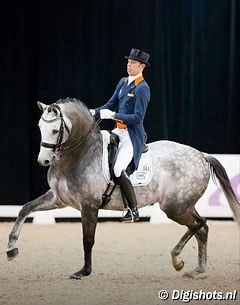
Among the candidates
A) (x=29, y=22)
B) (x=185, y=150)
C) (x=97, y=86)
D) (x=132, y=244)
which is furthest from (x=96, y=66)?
(x=185, y=150)

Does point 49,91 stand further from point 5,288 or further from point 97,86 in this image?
point 5,288

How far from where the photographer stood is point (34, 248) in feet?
27.3

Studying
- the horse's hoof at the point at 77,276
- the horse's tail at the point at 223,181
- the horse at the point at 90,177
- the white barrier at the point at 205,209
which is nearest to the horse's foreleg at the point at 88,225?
the horse at the point at 90,177

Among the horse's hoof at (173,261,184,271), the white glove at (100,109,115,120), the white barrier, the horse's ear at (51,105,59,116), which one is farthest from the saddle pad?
the white barrier

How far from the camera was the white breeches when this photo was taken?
637 centimetres

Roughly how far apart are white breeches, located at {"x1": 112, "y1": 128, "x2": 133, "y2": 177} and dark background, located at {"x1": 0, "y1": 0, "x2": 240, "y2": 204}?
402 cm

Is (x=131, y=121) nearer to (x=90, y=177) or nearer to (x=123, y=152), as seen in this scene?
(x=123, y=152)

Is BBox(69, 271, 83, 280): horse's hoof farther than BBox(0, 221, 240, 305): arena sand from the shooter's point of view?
Yes

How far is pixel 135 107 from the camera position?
249 inches

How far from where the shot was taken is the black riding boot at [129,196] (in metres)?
6.35

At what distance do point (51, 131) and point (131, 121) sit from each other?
680 millimetres

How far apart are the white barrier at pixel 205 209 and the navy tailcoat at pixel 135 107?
3.89 meters

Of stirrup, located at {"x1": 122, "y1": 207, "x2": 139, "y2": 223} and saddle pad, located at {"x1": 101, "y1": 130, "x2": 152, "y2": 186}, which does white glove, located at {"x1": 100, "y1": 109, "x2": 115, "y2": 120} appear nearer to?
saddle pad, located at {"x1": 101, "y1": 130, "x2": 152, "y2": 186}

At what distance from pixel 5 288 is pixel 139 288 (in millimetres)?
1016
